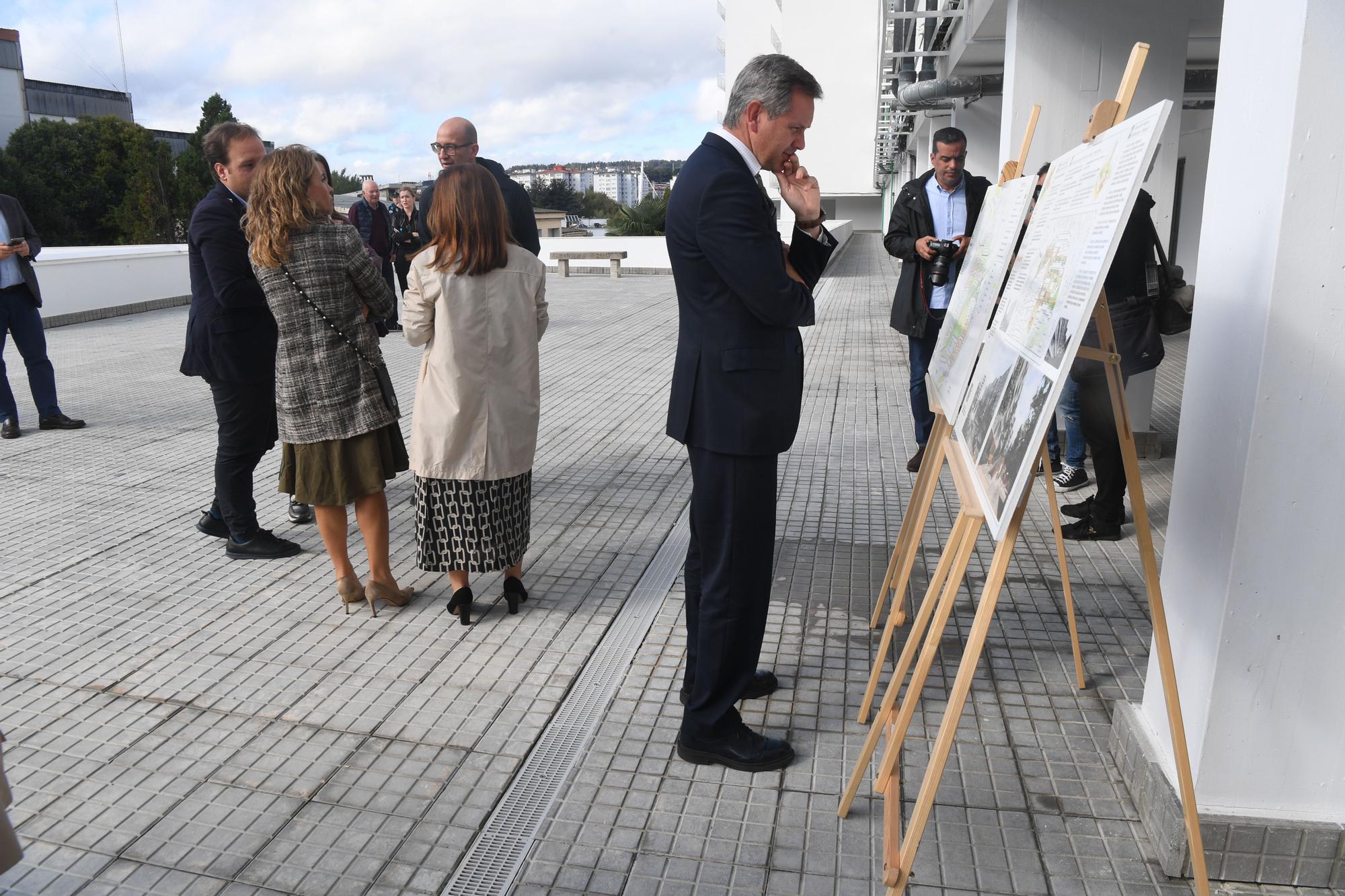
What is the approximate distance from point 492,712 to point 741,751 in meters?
0.88

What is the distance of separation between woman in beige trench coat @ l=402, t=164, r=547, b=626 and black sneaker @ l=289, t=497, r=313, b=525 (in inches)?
64.8

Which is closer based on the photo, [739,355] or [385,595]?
[739,355]

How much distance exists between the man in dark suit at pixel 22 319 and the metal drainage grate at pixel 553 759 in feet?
18.4

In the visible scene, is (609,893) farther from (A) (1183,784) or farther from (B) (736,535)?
(A) (1183,784)

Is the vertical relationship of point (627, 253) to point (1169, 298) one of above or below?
below

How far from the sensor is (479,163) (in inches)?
173

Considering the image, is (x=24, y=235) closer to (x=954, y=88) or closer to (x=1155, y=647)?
(x=1155, y=647)

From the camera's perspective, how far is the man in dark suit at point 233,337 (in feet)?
14.6

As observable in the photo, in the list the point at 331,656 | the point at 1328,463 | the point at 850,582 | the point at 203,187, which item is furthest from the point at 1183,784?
the point at 203,187

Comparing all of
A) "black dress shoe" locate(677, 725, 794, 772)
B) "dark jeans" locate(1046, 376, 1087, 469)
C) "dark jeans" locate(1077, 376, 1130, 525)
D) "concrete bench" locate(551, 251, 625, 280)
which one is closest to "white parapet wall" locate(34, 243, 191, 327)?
"concrete bench" locate(551, 251, 625, 280)

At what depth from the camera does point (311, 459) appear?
409 centimetres

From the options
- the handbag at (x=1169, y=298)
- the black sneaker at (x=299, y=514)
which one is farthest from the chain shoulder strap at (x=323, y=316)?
the handbag at (x=1169, y=298)

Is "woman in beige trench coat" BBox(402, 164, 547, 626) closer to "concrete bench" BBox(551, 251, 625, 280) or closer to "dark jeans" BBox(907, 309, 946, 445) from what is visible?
"dark jeans" BBox(907, 309, 946, 445)

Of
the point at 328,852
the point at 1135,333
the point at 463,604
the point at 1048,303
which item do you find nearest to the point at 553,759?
the point at 328,852
